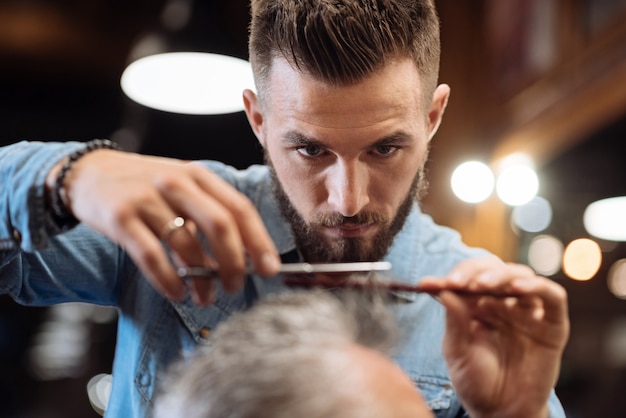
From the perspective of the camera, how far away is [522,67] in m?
3.76

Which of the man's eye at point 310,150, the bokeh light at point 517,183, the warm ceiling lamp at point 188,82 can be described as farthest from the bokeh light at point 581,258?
the man's eye at point 310,150

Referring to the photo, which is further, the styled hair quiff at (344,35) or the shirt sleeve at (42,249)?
the styled hair quiff at (344,35)

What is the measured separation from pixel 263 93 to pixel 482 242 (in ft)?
7.11

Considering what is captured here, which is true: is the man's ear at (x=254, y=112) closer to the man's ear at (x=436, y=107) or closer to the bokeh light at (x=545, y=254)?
the man's ear at (x=436, y=107)

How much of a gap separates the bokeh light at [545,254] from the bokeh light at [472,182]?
1.69 m

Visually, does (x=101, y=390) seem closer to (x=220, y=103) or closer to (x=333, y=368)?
(x=220, y=103)

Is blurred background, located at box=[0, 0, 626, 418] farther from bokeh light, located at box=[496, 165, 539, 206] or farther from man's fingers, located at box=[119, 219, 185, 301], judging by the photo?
man's fingers, located at box=[119, 219, 185, 301]

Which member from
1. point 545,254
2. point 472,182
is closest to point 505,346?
point 472,182

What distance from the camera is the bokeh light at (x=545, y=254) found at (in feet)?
16.1

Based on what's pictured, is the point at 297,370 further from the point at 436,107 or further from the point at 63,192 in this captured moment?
the point at 436,107

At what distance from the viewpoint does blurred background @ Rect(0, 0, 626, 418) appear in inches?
107

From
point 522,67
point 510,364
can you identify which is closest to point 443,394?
point 510,364

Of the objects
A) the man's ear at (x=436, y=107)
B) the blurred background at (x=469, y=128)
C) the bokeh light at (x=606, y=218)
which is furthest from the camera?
the bokeh light at (x=606, y=218)

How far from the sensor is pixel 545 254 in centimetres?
507
